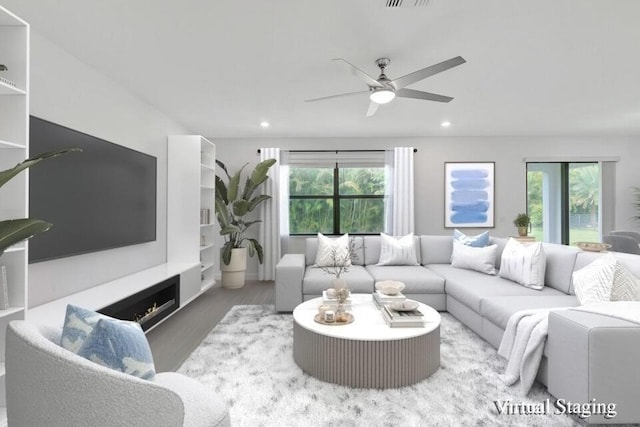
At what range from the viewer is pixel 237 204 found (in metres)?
4.57

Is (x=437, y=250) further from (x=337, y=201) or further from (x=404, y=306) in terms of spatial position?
(x=404, y=306)

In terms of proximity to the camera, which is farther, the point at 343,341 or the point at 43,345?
the point at 343,341

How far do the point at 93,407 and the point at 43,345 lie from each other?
222 mm

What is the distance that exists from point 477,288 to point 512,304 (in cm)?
50

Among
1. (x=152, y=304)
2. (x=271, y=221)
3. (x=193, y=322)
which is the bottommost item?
(x=193, y=322)

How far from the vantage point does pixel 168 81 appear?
9.74 feet

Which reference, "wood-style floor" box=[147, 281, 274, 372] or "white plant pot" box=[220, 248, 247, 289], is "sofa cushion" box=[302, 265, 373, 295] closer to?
"wood-style floor" box=[147, 281, 274, 372]

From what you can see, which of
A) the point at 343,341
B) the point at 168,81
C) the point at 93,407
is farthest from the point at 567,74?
the point at 93,407

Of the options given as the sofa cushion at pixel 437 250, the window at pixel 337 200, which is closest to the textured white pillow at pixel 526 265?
the sofa cushion at pixel 437 250

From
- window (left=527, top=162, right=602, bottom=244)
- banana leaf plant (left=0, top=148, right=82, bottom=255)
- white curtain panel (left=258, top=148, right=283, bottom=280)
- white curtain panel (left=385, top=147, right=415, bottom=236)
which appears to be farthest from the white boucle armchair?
window (left=527, top=162, right=602, bottom=244)

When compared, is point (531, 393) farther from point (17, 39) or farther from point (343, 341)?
point (17, 39)

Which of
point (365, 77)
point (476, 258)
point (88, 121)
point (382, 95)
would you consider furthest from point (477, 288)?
point (88, 121)

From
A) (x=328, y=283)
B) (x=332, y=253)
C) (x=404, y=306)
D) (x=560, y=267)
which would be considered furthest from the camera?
(x=332, y=253)

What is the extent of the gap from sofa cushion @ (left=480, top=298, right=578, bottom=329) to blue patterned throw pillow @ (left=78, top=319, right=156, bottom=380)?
2291 millimetres
